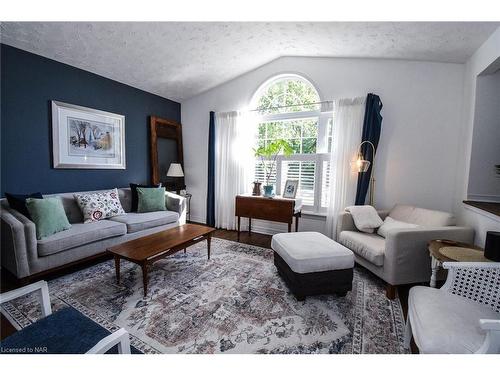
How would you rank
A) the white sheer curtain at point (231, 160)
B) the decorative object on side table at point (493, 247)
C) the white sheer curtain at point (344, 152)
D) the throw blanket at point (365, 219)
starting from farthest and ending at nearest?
the white sheer curtain at point (231, 160), the white sheer curtain at point (344, 152), the throw blanket at point (365, 219), the decorative object on side table at point (493, 247)

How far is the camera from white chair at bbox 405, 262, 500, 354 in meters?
0.95

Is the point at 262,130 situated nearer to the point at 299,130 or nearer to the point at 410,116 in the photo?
the point at 299,130

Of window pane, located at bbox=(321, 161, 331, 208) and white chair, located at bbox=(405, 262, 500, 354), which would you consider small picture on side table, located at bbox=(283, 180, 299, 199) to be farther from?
white chair, located at bbox=(405, 262, 500, 354)

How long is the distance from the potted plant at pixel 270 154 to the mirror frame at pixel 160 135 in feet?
5.78

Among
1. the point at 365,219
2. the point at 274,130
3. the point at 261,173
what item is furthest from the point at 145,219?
the point at 365,219

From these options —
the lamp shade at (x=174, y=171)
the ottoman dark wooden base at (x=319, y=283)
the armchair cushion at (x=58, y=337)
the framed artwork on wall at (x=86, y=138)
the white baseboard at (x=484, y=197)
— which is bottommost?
the ottoman dark wooden base at (x=319, y=283)

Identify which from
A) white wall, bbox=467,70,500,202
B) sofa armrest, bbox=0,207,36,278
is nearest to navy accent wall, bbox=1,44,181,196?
sofa armrest, bbox=0,207,36,278

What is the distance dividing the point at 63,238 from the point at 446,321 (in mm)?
2947

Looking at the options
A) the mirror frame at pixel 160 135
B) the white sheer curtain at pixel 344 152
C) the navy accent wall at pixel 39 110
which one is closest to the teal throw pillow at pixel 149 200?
the navy accent wall at pixel 39 110

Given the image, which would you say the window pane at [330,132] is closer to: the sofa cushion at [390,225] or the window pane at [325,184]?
the window pane at [325,184]

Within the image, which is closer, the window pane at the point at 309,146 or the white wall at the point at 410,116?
the white wall at the point at 410,116

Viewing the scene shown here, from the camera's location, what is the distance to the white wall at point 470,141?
6.28 ft

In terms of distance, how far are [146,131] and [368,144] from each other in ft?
11.6
